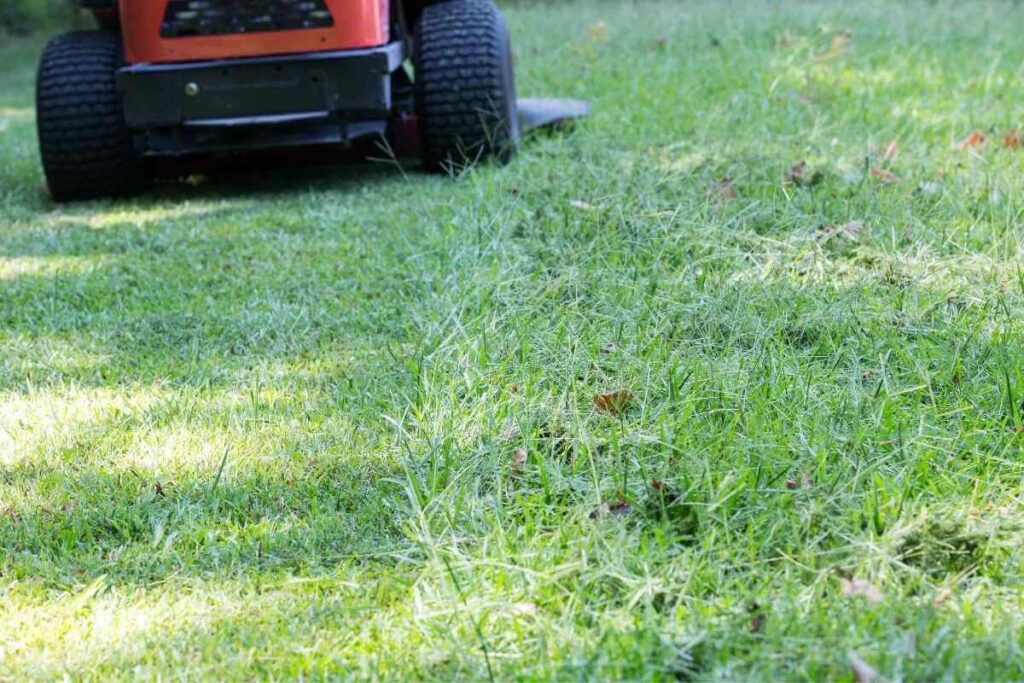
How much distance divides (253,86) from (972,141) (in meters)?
2.47

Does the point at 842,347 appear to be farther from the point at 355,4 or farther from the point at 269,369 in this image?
the point at 355,4

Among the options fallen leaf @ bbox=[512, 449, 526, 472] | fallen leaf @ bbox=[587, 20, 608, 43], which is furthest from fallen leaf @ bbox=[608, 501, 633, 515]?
fallen leaf @ bbox=[587, 20, 608, 43]

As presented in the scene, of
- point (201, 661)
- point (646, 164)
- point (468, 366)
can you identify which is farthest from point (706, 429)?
point (646, 164)

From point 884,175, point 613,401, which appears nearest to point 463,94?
point 884,175

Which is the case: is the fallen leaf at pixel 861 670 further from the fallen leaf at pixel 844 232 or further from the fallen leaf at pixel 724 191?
the fallen leaf at pixel 724 191

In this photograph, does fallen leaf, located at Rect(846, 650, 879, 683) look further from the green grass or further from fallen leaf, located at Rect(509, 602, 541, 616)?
fallen leaf, located at Rect(509, 602, 541, 616)

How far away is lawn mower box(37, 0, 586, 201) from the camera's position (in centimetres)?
449

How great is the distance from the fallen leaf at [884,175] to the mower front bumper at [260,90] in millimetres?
1704

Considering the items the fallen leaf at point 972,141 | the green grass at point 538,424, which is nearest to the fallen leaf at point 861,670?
the green grass at point 538,424

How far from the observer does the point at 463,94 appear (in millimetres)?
4723

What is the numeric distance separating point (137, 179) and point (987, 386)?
347 centimetres

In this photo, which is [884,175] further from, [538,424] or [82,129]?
[82,129]

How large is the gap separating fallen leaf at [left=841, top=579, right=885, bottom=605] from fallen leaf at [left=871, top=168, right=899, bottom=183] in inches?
90.6

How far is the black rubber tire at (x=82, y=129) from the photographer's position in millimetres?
4699
